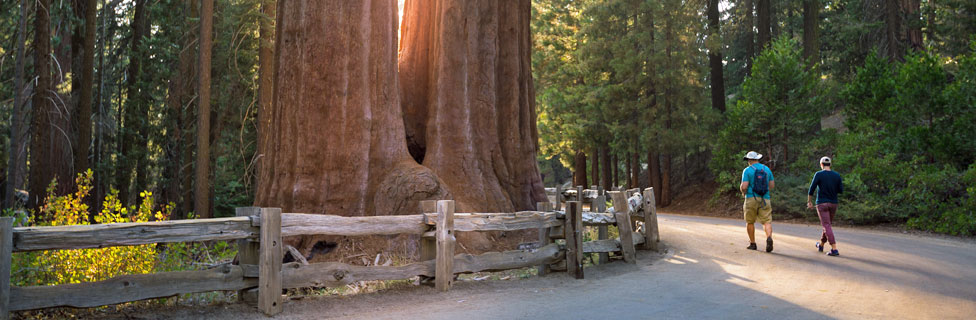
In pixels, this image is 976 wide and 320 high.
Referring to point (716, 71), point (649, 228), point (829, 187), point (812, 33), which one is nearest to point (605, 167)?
point (716, 71)

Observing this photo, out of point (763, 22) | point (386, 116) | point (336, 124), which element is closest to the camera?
point (336, 124)

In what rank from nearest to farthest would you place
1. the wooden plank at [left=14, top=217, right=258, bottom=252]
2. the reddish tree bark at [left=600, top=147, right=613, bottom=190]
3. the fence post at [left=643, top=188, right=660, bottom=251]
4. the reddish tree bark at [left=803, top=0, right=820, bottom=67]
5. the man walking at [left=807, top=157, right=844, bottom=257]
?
the wooden plank at [left=14, top=217, right=258, bottom=252] → the man walking at [left=807, top=157, right=844, bottom=257] → the fence post at [left=643, top=188, right=660, bottom=251] → the reddish tree bark at [left=803, top=0, right=820, bottom=67] → the reddish tree bark at [left=600, top=147, right=613, bottom=190]

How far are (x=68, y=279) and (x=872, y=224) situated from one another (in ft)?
65.3

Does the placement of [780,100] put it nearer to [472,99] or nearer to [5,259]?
[472,99]

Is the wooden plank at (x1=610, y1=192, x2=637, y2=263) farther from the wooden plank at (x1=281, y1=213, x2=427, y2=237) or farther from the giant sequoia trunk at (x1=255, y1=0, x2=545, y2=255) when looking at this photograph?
the wooden plank at (x1=281, y1=213, x2=427, y2=237)

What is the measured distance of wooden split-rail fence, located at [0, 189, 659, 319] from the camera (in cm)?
566

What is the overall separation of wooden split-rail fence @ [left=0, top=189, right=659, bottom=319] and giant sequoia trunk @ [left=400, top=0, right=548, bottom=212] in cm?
289

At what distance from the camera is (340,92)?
36.5ft

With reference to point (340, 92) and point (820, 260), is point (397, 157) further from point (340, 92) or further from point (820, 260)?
point (820, 260)

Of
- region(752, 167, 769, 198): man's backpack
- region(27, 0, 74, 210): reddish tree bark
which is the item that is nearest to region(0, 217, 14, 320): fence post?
region(752, 167, 769, 198): man's backpack

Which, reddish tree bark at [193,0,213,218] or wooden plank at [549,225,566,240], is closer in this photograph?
wooden plank at [549,225,566,240]

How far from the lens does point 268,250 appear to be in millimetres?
6812

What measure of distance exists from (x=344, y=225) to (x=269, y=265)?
101 centimetres

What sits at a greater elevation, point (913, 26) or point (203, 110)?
point (913, 26)
